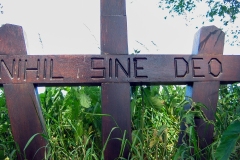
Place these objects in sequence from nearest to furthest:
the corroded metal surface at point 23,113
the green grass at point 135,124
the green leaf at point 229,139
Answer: the green leaf at point 229,139 < the green grass at point 135,124 < the corroded metal surface at point 23,113

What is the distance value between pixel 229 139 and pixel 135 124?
4.28 ft

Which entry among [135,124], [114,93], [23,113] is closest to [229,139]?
[114,93]

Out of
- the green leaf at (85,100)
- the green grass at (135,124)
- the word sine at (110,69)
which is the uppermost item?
the word sine at (110,69)

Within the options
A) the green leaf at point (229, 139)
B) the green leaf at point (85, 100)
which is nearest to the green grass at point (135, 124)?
the green leaf at point (85, 100)

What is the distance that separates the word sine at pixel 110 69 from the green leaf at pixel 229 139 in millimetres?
1203

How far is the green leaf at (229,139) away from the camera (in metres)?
0.91

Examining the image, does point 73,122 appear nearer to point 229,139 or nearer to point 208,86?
point 208,86

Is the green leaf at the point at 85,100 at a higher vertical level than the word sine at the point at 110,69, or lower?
lower

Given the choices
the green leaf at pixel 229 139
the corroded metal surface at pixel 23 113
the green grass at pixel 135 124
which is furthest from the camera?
the corroded metal surface at pixel 23 113

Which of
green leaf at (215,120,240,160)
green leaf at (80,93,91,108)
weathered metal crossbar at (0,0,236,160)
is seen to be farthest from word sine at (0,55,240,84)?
green leaf at (215,120,240,160)

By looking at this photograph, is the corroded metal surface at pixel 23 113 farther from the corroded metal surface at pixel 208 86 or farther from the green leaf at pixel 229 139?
the green leaf at pixel 229 139

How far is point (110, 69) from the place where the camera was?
212cm

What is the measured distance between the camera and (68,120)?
211 cm

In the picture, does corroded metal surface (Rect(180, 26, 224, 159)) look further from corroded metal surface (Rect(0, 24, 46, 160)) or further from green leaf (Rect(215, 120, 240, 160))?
green leaf (Rect(215, 120, 240, 160))
